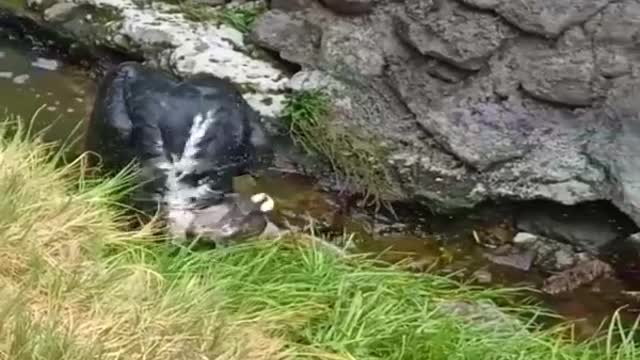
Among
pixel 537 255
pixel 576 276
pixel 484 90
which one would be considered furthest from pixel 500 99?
pixel 576 276

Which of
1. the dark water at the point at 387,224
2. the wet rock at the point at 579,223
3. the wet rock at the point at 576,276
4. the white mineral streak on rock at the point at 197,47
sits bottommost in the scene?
the dark water at the point at 387,224

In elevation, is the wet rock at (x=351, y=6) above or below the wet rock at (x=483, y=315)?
above

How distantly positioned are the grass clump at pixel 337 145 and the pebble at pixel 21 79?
3.65ft

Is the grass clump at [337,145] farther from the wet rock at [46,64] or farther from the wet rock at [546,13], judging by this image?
the wet rock at [46,64]

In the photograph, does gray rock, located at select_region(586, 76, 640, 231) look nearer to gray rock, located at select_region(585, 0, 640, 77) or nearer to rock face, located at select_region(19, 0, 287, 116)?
gray rock, located at select_region(585, 0, 640, 77)

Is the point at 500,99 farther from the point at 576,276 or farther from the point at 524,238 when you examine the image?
the point at 576,276

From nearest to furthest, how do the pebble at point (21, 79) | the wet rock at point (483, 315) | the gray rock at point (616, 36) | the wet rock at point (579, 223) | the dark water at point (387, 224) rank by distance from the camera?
the wet rock at point (483, 315) < the dark water at point (387, 224) < the gray rock at point (616, 36) < the wet rock at point (579, 223) < the pebble at point (21, 79)

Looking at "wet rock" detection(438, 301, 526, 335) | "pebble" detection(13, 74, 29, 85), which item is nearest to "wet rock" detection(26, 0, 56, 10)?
"pebble" detection(13, 74, 29, 85)

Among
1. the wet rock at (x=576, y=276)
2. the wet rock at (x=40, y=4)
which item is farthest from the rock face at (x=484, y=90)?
the wet rock at (x=40, y=4)

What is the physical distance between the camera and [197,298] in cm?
327

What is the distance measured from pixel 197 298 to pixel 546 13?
6.33 ft

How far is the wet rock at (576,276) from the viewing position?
4.42 metres

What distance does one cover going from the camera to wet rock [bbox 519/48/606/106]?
15.1 ft

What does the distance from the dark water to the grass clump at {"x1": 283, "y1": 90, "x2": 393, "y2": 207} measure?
0.10 m
